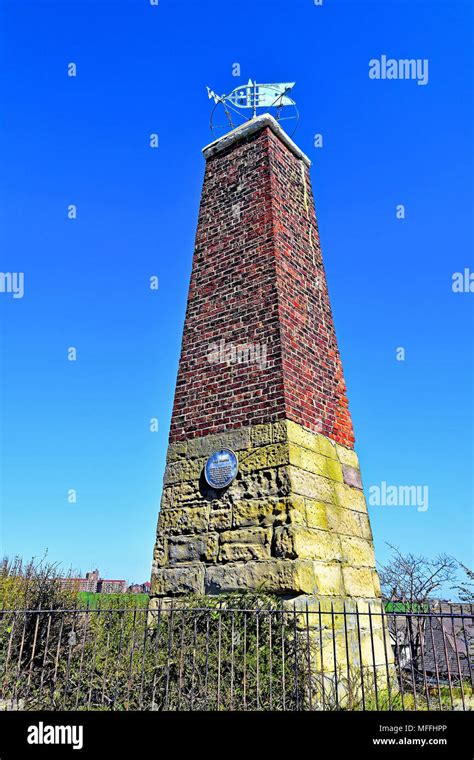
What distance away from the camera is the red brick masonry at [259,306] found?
6.12 m

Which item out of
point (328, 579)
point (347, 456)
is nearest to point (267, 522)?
point (328, 579)

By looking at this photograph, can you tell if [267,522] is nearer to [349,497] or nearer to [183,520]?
[183,520]

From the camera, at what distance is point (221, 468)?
236 inches

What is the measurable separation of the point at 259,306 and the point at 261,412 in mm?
1354

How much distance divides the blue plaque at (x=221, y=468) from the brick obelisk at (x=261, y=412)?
2.8 inches

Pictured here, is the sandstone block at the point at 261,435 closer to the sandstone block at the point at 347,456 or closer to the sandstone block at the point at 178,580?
the sandstone block at the point at 347,456

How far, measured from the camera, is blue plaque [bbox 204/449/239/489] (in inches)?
231

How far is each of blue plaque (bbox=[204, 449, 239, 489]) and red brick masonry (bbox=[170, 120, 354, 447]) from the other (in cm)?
33

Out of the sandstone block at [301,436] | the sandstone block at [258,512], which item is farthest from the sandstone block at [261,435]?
the sandstone block at [258,512]

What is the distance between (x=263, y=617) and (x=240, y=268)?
4156 millimetres

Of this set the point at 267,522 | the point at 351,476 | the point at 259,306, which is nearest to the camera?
the point at 267,522
